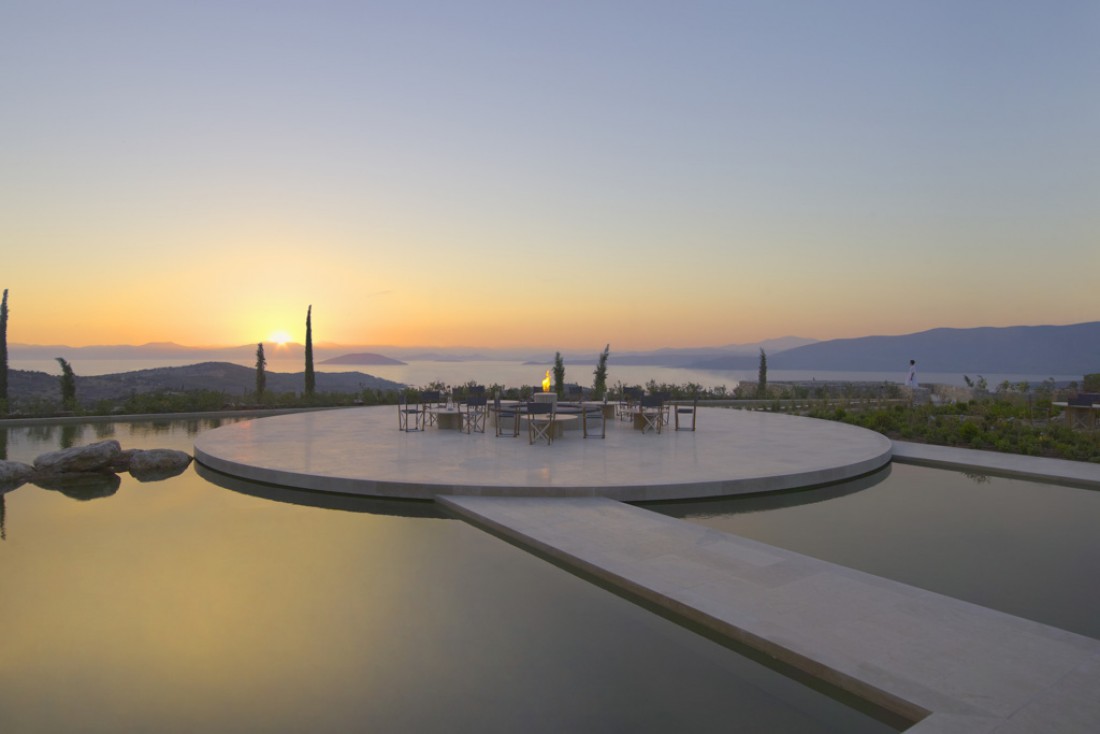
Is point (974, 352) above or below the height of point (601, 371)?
above

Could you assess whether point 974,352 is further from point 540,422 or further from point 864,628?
point 864,628

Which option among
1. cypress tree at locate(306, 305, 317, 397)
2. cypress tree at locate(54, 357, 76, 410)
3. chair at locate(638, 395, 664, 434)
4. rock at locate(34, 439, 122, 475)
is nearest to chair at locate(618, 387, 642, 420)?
chair at locate(638, 395, 664, 434)

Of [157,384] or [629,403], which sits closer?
[629,403]

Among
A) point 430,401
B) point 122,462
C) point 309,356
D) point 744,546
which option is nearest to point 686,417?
point 430,401

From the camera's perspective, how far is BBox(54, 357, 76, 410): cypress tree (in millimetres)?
13734

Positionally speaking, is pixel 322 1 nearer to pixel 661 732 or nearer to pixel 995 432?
pixel 661 732

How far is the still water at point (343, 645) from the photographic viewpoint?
2404 mm

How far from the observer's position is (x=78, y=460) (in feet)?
24.2

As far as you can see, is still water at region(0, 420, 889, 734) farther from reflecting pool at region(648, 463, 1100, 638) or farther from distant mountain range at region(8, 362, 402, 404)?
distant mountain range at region(8, 362, 402, 404)

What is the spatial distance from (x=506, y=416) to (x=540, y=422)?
590 millimetres

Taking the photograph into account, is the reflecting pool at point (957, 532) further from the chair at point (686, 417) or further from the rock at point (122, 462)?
the rock at point (122, 462)

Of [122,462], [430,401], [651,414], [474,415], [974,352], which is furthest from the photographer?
[974,352]

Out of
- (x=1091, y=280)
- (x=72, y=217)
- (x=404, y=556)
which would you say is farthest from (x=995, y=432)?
(x=72, y=217)

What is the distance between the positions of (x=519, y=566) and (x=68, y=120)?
12431 millimetres
